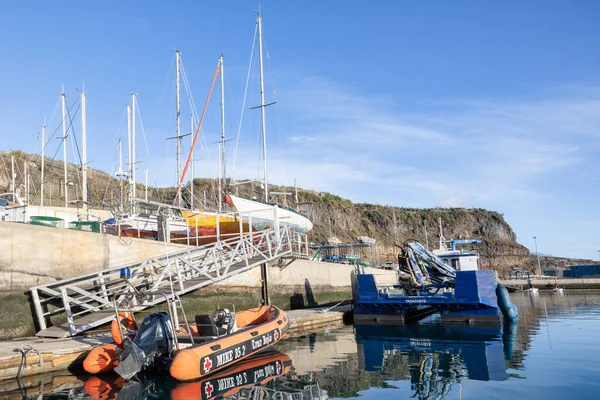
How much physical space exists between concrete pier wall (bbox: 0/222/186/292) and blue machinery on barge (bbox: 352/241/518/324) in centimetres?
1055

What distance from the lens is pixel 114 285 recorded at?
15.5 meters

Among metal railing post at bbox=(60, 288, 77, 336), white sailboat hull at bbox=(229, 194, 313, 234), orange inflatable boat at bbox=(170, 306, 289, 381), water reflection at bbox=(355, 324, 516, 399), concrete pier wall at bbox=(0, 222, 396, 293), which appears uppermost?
white sailboat hull at bbox=(229, 194, 313, 234)

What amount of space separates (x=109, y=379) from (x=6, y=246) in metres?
5.70

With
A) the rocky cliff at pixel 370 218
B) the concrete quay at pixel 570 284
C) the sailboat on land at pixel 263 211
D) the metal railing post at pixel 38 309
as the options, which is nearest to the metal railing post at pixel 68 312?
the metal railing post at pixel 38 309

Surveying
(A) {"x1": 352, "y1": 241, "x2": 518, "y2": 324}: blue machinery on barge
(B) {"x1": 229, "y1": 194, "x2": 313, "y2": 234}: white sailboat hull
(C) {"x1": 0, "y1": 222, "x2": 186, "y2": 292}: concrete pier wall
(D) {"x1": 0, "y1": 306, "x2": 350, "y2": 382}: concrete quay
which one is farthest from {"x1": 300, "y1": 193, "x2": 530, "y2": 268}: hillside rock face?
(D) {"x1": 0, "y1": 306, "x2": 350, "y2": 382}: concrete quay

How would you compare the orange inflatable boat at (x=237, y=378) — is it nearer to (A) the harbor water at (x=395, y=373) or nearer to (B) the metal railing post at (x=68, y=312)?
(A) the harbor water at (x=395, y=373)

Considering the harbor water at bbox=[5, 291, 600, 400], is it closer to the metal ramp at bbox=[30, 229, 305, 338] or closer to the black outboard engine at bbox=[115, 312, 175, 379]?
the black outboard engine at bbox=[115, 312, 175, 379]

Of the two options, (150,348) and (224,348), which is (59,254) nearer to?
(150,348)

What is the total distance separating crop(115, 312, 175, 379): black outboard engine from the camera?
34.9 feet

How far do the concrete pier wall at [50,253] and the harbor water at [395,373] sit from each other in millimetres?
4442

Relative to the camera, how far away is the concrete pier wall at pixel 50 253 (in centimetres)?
1376

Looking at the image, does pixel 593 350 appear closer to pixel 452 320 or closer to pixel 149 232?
pixel 452 320

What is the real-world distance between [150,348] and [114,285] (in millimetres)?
5219

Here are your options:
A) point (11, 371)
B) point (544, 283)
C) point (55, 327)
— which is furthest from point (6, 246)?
point (544, 283)
